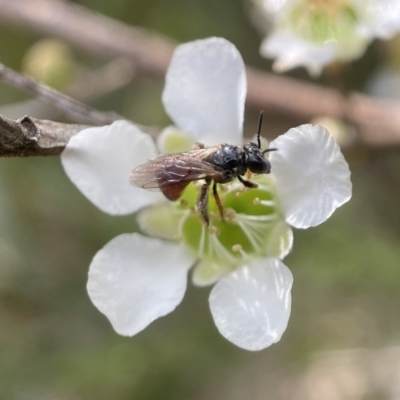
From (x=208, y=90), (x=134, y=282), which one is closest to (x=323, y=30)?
(x=208, y=90)

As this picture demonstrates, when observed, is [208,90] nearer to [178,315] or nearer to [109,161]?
[109,161]

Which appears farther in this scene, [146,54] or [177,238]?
[146,54]

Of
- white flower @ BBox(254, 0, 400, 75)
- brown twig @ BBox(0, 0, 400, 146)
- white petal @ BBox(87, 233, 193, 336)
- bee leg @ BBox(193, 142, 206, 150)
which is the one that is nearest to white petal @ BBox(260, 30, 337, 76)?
white flower @ BBox(254, 0, 400, 75)

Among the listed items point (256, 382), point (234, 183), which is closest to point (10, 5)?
point (234, 183)

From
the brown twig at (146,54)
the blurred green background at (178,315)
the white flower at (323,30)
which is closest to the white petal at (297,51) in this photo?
the white flower at (323,30)

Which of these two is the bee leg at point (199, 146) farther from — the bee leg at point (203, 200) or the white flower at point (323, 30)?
the white flower at point (323, 30)
